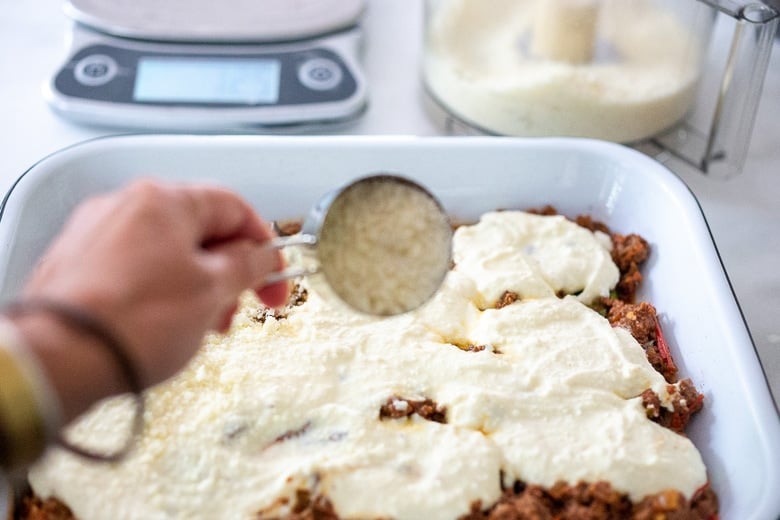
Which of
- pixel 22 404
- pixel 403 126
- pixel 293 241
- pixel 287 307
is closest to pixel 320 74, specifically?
pixel 403 126

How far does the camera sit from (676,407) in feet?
3.44

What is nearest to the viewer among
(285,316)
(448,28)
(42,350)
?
(42,350)

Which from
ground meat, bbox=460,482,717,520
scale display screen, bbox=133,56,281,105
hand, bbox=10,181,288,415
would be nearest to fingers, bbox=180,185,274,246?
hand, bbox=10,181,288,415

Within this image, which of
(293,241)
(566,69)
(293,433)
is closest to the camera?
(293,241)

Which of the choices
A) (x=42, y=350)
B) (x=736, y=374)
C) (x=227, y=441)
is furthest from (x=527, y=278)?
(x=42, y=350)

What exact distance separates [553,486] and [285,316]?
1.44 feet

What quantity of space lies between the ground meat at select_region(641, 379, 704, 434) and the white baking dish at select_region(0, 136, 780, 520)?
2 cm

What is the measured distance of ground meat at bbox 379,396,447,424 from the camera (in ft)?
3.35

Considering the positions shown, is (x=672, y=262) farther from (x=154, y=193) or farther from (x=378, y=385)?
(x=154, y=193)

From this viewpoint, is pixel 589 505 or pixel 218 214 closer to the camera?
pixel 218 214

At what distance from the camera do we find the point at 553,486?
0.95m

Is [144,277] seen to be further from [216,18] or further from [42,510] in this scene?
[216,18]

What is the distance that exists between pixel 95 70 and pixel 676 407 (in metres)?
1.22

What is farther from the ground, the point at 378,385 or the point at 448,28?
the point at 448,28
